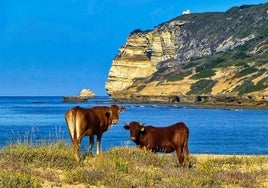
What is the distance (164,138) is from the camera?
16.5 m

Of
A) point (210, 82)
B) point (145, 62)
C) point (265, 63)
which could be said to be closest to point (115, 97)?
point (145, 62)

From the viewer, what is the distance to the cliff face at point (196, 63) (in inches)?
5226

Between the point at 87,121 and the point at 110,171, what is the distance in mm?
2617

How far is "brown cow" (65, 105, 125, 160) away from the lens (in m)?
15.8

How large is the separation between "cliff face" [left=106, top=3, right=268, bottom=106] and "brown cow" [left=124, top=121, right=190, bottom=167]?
9640 centimetres

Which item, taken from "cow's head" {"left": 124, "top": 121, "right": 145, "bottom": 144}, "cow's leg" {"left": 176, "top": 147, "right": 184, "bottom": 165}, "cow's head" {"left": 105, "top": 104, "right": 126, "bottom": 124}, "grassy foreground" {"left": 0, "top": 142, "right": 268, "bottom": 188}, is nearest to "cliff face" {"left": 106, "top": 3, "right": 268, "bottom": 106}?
"cow's head" {"left": 105, "top": 104, "right": 126, "bottom": 124}

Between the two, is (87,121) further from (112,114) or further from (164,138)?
(164,138)

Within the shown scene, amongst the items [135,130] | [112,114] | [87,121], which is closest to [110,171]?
[87,121]

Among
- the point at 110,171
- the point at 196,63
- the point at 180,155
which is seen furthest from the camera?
the point at 196,63

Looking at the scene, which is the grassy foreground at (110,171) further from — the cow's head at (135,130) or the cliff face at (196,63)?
the cliff face at (196,63)

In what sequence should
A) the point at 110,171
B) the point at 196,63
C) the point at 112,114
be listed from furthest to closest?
1. the point at 196,63
2. the point at 112,114
3. the point at 110,171

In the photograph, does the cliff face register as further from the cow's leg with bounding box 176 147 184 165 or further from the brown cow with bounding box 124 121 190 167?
the cow's leg with bounding box 176 147 184 165

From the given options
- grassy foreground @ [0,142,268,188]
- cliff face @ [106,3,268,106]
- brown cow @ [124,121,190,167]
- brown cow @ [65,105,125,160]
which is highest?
cliff face @ [106,3,268,106]

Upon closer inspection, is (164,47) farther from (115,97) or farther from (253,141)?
(253,141)
